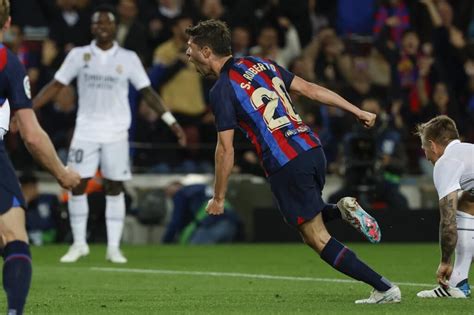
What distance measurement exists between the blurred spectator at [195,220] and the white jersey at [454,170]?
897 centimetres

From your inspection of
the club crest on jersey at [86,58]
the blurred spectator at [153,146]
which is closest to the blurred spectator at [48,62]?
the blurred spectator at [153,146]

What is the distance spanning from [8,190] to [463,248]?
12.6 feet

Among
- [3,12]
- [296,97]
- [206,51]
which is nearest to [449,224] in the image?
[206,51]

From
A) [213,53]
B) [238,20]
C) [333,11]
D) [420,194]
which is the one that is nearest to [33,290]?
[213,53]

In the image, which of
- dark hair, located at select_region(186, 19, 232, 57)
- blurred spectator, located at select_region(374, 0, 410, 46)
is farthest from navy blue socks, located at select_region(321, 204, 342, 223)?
blurred spectator, located at select_region(374, 0, 410, 46)

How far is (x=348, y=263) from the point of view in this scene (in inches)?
357

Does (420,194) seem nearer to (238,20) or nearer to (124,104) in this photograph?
(238,20)

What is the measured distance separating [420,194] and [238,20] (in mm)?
4698

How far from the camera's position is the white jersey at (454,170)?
9.49 m

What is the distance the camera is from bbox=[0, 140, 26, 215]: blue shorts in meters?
7.36

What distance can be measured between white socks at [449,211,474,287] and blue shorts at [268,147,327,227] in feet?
3.87

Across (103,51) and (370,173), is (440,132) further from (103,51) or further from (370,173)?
(370,173)

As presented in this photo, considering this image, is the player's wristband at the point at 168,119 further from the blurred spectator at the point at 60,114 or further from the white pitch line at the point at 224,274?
the blurred spectator at the point at 60,114

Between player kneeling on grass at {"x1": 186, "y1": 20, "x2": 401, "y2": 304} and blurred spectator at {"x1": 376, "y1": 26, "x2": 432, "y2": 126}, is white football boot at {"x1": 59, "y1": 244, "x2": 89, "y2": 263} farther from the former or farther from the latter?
blurred spectator at {"x1": 376, "y1": 26, "x2": 432, "y2": 126}
